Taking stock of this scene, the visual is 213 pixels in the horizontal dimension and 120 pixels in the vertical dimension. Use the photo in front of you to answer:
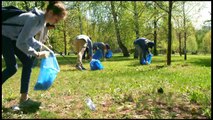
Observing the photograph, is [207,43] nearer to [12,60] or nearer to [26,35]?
[12,60]

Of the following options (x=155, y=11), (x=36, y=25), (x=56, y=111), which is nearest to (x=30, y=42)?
(x=36, y=25)

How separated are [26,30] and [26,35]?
7cm

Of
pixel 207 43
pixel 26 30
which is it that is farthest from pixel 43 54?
pixel 207 43

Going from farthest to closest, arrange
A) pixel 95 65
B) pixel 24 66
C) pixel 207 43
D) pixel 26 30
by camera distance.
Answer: pixel 207 43, pixel 95 65, pixel 24 66, pixel 26 30

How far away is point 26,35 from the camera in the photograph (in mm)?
4898

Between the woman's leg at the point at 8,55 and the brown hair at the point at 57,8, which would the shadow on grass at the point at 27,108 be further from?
the brown hair at the point at 57,8

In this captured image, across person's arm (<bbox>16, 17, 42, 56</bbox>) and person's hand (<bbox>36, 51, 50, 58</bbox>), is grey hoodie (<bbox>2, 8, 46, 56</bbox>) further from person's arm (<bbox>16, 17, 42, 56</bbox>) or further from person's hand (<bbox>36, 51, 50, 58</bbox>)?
person's hand (<bbox>36, 51, 50, 58</bbox>)

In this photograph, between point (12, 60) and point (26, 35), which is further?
point (12, 60)

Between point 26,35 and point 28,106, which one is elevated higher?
point 26,35

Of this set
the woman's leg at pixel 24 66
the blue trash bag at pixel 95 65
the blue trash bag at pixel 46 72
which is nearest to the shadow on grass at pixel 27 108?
the woman's leg at pixel 24 66

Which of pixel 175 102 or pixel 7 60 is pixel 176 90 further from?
pixel 7 60

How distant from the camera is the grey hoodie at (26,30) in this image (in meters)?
4.89

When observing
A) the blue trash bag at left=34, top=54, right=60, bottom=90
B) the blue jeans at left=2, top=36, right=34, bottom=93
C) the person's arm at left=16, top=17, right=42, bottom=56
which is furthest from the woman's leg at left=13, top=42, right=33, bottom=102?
the person's arm at left=16, top=17, right=42, bottom=56

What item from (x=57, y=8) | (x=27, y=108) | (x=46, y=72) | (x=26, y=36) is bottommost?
(x=27, y=108)
